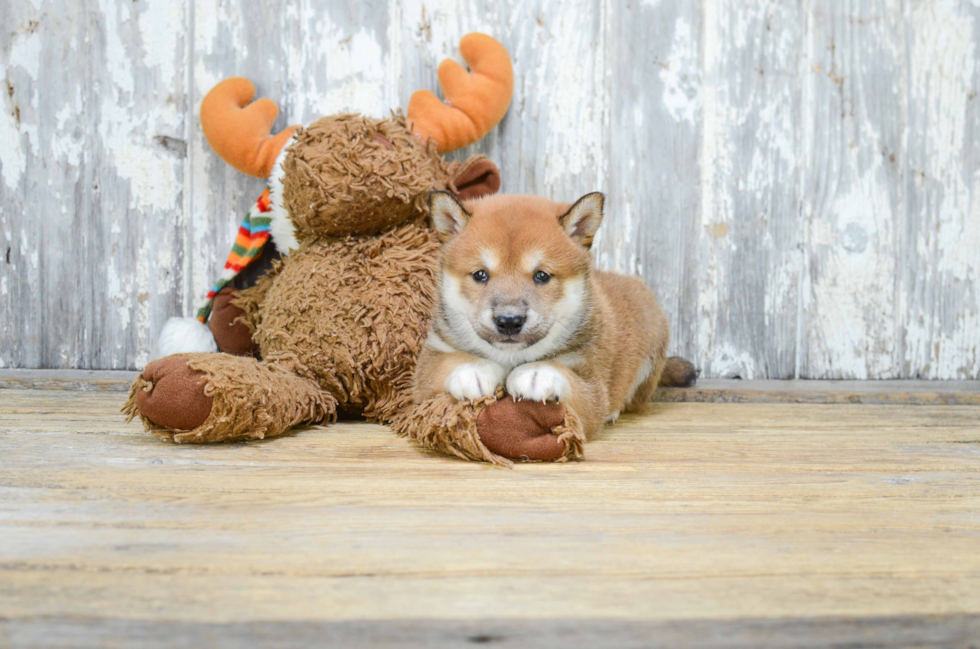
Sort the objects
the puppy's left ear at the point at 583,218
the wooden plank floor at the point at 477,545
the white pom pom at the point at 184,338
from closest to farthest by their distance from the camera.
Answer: the wooden plank floor at the point at 477,545
the puppy's left ear at the point at 583,218
the white pom pom at the point at 184,338

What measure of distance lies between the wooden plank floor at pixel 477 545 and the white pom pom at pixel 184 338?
23.2 inches

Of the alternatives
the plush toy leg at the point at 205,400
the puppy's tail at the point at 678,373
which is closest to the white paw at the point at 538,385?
the plush toy leg at the point at 205,400

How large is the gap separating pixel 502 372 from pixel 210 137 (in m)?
1.39

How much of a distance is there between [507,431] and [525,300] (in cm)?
34

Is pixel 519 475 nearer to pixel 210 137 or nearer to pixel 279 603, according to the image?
pixel 279 603

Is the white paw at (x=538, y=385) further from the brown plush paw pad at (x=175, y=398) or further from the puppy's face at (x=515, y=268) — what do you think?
the brown plush paw pad at (x=175, y=398)

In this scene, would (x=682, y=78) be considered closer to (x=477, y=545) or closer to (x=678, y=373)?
(x=678, y=373)

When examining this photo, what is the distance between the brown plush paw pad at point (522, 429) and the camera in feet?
5.28

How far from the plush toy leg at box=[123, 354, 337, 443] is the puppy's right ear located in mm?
624

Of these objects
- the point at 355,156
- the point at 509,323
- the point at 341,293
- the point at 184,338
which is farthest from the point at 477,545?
the point at 184,338

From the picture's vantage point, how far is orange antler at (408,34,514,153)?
7.80 ft

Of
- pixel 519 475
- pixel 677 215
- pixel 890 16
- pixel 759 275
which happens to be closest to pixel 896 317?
pixel 759 275

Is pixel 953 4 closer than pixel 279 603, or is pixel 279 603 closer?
pixel 279 603

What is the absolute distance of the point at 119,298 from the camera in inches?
104
